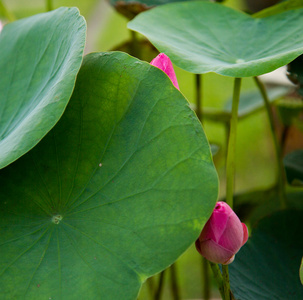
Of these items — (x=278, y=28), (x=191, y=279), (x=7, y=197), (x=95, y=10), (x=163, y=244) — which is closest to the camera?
(x=163, y=244)

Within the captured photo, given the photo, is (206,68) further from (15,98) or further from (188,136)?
(15,98)

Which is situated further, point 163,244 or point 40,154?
point 40,154

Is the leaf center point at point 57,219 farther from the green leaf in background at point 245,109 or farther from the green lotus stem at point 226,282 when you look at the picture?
the green leaf in background at point 245,109

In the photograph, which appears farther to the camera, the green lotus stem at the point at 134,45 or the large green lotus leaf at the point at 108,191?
the green lotus stem at the point at 134,45

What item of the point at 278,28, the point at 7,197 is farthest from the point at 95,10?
the point at 7,197

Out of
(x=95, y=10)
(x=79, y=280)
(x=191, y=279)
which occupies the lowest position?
(x=191, y=279)

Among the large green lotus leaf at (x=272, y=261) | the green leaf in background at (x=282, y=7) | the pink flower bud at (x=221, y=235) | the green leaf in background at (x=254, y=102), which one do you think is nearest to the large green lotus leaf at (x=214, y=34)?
the green leaf in background at (x=282, y=7)

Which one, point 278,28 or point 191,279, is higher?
point 278,28
